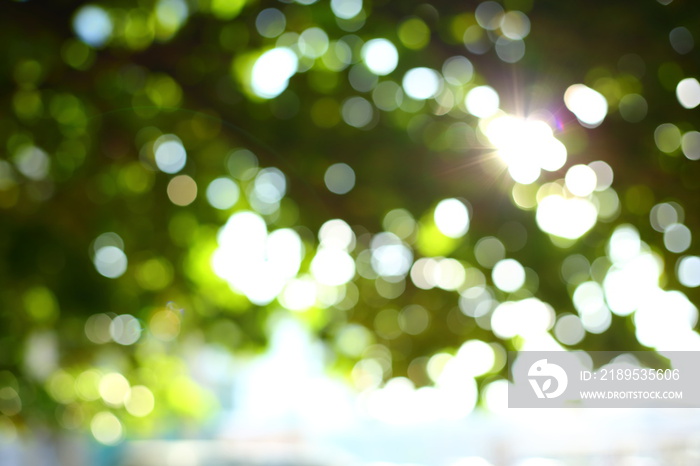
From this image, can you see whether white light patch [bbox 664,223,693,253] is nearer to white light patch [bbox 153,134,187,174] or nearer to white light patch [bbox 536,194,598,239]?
white light patch [bbox 536,194,598,239]

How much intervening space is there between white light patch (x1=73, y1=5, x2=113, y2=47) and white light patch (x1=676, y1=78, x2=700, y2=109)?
166 centimetres

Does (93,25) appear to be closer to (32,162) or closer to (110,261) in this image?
(32,162)

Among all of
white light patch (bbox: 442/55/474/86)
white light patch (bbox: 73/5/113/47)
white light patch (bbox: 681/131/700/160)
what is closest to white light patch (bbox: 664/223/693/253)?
white light patch (bbox: 681/131/700/160)

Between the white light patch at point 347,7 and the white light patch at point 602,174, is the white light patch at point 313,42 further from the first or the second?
the white light patch at point 602,174

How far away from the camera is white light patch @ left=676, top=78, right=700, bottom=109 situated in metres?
1.92

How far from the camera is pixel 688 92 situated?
1947mm

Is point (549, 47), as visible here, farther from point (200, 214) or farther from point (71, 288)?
point (71, 288)

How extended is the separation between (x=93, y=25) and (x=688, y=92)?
1728 mm

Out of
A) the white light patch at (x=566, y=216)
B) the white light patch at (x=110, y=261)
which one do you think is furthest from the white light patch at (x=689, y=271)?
the white light patch at (x=110, y=261)

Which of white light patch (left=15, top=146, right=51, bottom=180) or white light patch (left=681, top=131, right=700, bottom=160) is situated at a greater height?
white light patch (left=681, top=131, right=700, bottom=160)

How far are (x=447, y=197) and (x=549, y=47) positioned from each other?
53 cm

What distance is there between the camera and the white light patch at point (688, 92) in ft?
6.31

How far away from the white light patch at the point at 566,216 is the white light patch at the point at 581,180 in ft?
0.15

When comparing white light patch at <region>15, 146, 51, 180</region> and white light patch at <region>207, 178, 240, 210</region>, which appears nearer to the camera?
white light patch at <region>15, 146, 51, 180</region>
